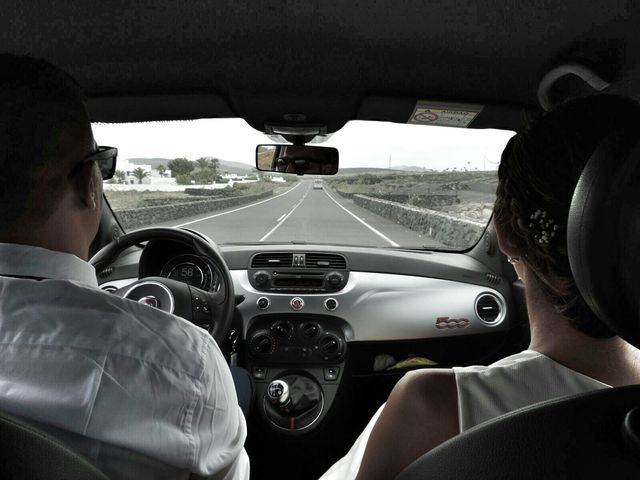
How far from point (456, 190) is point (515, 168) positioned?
9.26 feet

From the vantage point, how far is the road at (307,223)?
4.48m

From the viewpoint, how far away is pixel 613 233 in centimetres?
95

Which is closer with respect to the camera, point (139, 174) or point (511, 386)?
point (511, 386)

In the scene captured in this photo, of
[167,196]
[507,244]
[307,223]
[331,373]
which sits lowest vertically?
[331,373]

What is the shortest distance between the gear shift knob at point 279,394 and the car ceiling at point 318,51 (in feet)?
5.77

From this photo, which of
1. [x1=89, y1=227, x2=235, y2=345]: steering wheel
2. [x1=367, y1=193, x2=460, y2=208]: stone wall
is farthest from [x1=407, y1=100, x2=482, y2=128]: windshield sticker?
[x1=89, y1=227, x2=235, y2=345]: steering wheel

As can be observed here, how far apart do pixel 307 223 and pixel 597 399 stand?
4.05 meters

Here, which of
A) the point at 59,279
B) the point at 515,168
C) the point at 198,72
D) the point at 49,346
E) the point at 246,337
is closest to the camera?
the point at 49,346

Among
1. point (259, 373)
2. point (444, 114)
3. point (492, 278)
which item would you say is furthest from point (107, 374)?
point (492, 278)

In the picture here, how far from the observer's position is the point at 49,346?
1259mm

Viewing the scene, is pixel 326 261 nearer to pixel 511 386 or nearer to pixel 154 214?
pixel 154 214

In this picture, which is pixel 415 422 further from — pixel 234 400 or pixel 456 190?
pixel 456 190

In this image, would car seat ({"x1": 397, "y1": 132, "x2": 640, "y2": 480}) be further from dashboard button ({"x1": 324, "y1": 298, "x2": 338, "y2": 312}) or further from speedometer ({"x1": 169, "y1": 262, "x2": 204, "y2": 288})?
dashboard button ({"x1": 324, "y1": 298, "x2": 338, "y2": 312})

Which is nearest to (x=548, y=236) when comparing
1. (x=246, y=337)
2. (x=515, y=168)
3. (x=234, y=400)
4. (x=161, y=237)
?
(x=515, y=168)
